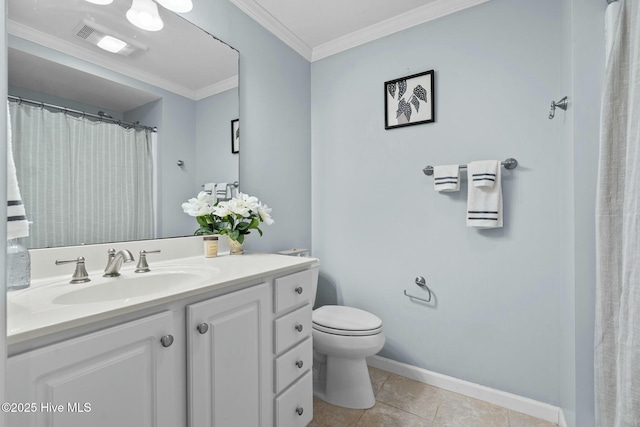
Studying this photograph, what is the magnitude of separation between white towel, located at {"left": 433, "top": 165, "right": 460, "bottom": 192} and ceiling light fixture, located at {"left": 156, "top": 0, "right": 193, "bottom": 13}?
62.6 inches

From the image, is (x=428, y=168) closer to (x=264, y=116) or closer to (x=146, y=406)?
(x=264, y=116)

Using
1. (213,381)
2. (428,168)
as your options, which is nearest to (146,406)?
(213,381)

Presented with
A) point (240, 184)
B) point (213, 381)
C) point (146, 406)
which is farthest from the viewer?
point (240, 184)

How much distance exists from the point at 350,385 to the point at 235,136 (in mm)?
1579

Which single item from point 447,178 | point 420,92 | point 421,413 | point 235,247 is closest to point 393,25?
point 420,92

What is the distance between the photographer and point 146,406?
771 millimetres

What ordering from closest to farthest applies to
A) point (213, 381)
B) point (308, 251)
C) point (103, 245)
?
point (213, 381) → point (103, 245) → point (308, 251)

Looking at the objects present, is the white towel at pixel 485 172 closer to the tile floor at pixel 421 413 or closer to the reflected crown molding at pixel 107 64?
the tile floor at pixel 421 413

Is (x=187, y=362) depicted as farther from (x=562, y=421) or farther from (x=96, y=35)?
(x=562, y=421)

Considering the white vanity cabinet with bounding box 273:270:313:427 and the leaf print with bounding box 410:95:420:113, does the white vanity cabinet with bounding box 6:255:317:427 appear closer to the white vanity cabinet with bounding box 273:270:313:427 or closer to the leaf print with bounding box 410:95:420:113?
the white vanity cabinet with bounding box 273:270:313:427

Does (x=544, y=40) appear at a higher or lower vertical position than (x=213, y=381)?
higher

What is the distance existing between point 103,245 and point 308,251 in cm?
134

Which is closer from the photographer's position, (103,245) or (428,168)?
(103,245)

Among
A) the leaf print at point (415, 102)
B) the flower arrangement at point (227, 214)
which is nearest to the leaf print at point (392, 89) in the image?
the leaf print at point (415, 102)
